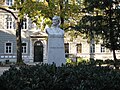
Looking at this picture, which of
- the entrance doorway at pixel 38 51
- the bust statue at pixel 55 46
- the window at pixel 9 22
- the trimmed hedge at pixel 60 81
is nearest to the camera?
the trimmed hedge at pixel 60 81

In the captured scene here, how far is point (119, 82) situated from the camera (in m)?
9.37

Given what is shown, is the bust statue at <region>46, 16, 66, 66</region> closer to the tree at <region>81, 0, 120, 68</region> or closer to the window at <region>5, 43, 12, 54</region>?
the tree at <region>81, 0, 120, 68</region>

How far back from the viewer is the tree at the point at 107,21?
24953mm

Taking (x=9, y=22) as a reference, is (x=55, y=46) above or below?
below

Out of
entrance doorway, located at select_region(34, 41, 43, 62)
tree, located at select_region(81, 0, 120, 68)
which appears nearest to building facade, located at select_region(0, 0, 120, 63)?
entrance doorway, located at select_region(34, 41, 43, 62)

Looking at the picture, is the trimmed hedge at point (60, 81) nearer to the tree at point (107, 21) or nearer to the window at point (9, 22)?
the tree at point (107, 21)

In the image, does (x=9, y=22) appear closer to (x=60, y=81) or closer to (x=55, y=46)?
(x=55, y=46)

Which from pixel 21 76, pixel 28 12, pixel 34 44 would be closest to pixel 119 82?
pixel 21 76

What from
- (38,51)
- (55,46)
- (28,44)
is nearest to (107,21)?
(55,46)

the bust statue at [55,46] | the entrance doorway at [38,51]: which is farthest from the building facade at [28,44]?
the bust statue at [55,46]

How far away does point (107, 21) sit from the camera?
85.0 feet

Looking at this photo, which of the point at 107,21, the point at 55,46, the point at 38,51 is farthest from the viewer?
the point at 38,51

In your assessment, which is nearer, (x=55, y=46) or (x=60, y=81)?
(x=60, y=81)

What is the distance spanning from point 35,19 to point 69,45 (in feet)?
66.8
